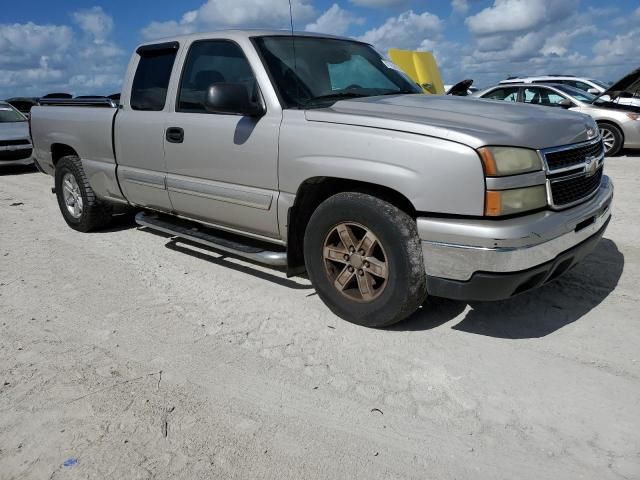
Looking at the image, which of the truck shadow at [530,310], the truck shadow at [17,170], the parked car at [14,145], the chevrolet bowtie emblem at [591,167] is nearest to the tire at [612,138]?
the truck shadow at [530,310]

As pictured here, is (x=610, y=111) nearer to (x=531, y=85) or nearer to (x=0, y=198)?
(x=531, y=85)

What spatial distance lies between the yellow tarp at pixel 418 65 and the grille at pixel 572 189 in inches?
432

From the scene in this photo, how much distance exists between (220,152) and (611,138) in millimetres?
9805

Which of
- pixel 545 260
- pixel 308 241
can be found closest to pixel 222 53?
pixel 308 241

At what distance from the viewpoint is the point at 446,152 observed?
2.86 metres

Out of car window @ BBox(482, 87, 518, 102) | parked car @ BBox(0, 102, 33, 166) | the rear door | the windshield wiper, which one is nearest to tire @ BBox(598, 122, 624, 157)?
car window @ BBox(482, 87, 518, 102)

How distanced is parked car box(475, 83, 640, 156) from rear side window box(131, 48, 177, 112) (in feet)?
25.9

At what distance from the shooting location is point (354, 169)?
321 cm

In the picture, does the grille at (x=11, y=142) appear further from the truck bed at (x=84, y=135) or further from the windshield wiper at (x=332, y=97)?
the windshield wiper at (x=332, y=97)

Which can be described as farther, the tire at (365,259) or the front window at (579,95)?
the front window at (579,95)

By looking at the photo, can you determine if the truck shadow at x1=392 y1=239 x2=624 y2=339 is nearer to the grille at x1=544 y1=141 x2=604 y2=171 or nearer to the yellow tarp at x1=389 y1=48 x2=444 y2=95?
the grille at x1=544 y1=141 x2=604 y2=171

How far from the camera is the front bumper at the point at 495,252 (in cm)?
283

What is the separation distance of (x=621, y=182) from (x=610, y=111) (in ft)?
12.4

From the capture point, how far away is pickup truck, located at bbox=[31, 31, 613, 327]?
9.48 feet
